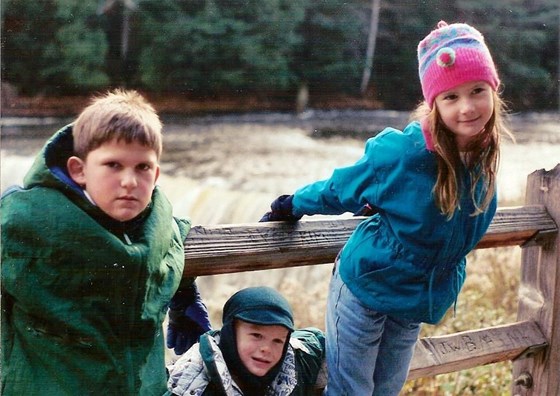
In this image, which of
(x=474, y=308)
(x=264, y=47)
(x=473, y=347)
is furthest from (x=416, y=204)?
(x=264, y=47)

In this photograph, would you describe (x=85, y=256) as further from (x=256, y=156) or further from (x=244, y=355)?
(x=256, y=156)

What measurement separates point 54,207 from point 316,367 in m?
1.03

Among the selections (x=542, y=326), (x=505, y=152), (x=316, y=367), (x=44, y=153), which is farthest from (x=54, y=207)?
(x=505, y=152)

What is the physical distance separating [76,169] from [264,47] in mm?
13651

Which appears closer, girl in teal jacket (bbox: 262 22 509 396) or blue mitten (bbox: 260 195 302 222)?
girl in teal jacket (bbox: 262 22 509 396)

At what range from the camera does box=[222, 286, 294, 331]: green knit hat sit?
6.57 ft

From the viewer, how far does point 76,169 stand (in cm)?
162

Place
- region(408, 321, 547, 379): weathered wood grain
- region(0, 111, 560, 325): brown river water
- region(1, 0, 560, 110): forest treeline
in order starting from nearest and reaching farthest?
region(408, 321, 547, 379): weathered wood grain, region(0, 111, 560, 325): brown river water, region(1, 0, 560, 110): forest treeline

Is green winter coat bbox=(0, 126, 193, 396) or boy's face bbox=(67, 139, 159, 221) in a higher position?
boy's face bbox=(67, 139, 159, 221)

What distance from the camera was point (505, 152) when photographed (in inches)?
501

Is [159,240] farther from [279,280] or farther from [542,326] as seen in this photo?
[279,280]

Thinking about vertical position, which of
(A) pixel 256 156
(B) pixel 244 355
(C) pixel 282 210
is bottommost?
(B) pixel 244 355

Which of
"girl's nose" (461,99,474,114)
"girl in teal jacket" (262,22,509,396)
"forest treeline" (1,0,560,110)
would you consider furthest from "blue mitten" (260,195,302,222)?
"forest treeline" (1,0,560,110)

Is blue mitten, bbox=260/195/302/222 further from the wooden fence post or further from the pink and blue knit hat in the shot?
the wooden fence post
